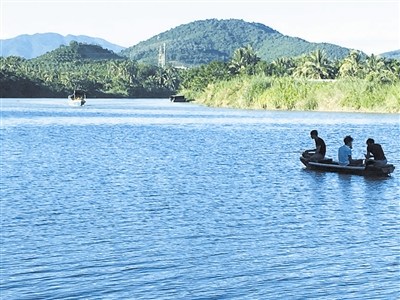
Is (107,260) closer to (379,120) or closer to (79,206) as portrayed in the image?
(79,206)

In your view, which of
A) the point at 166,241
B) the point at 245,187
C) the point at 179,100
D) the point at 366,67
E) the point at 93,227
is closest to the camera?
the point at 166,241

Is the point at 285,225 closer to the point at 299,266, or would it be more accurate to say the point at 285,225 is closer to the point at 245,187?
the point at 299,266

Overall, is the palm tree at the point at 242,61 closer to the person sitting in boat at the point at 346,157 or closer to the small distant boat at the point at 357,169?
the small distant boat at the point at 357,169

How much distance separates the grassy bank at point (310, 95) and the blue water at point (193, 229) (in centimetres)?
4311

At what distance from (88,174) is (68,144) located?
16.1 meters

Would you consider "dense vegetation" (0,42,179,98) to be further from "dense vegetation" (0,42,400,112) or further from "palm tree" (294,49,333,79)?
"palm tree" (294,49,333,79)

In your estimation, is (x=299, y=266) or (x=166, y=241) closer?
(x=299, y=266)

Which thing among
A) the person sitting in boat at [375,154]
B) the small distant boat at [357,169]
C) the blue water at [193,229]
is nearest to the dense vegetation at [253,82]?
the blue water at [193,229]

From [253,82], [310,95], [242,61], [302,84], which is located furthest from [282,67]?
[310,95]

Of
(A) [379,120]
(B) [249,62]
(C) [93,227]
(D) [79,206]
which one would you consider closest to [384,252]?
(C) [93,227]

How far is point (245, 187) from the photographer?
2523cm

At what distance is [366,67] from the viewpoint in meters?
106

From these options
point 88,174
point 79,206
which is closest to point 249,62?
point 88,174

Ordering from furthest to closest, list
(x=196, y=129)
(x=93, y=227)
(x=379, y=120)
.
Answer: (x=379, y=120) → (x=196, y=129) → (x=93, y=227)
